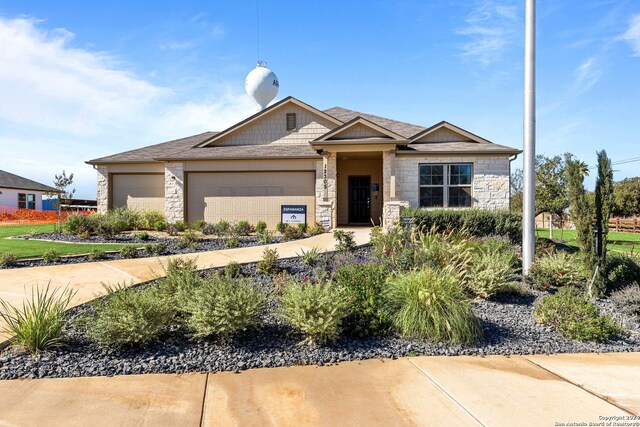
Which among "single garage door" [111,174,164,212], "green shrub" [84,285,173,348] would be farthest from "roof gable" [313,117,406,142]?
"green shrub" [84,285,173,348]

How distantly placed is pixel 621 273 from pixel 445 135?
972cm

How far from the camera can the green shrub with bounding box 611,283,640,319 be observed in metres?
5.85

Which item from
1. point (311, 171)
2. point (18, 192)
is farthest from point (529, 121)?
point (18, 192)

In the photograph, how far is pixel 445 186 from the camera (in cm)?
1477

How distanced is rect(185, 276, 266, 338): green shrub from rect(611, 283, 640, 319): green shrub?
5775 millimetres

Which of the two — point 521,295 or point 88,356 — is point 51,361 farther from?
point 521,295

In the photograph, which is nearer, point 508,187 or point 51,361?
point 51,361

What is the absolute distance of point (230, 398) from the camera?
11.0 ft

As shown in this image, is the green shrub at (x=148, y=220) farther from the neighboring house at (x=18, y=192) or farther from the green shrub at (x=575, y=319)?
the neighboring house at (x=18, y=192)

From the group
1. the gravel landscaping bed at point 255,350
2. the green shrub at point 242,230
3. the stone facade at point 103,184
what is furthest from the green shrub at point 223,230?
the gravel landscaping bed at point 255,350

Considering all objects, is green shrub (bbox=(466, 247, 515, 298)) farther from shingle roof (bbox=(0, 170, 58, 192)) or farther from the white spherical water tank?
shingle roof (bbox=(0, 170, 58, 192))

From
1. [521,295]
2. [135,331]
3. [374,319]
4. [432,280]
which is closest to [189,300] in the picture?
[135,331]

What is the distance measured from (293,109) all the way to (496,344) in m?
14.3

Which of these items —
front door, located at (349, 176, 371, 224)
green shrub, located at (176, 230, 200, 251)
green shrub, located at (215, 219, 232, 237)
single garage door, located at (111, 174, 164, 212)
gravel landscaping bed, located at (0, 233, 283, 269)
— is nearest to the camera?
gravel landscaping bed, located at (0, 233, 283, 269)
